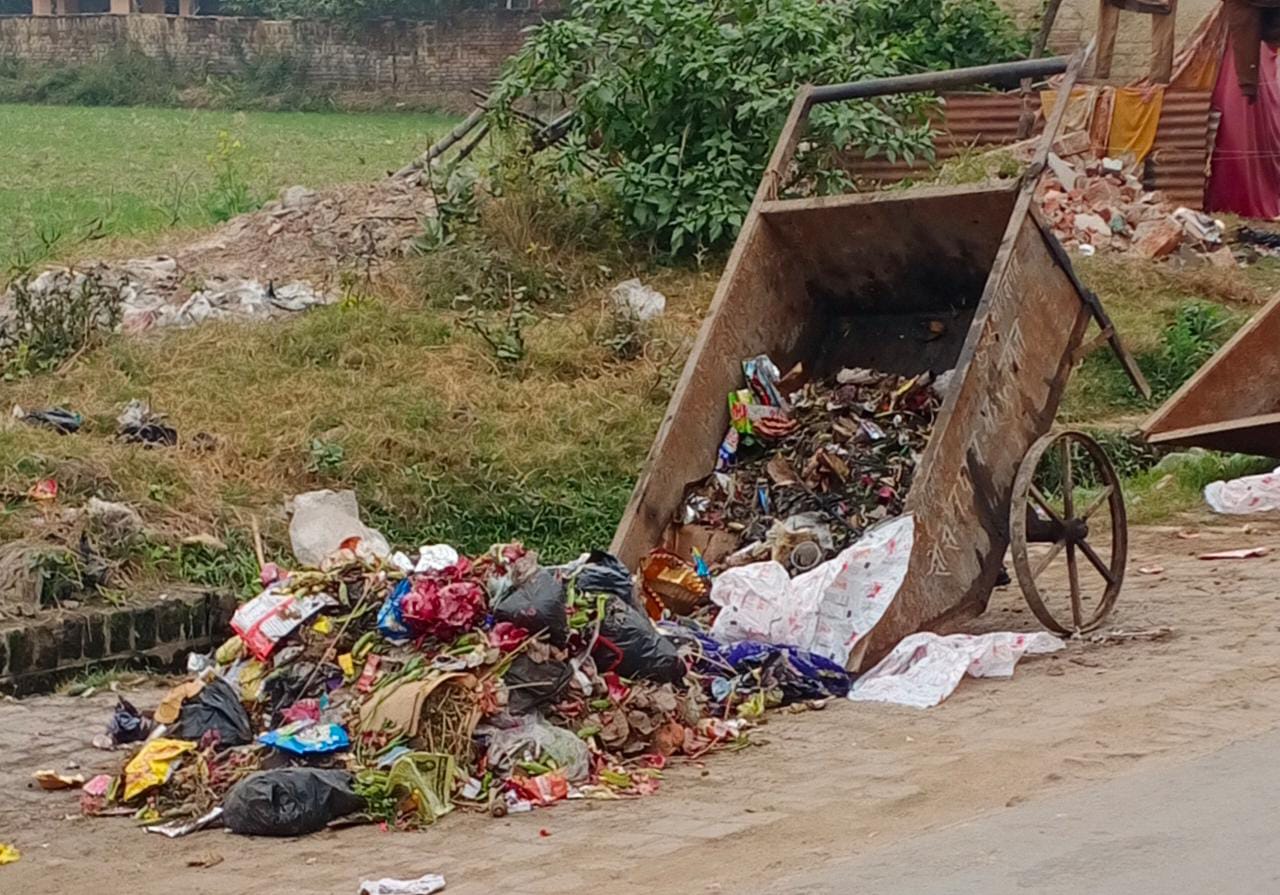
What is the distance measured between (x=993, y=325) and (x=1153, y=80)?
36.3 feet

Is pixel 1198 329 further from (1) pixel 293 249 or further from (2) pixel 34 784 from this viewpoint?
(2) pixel 34 784

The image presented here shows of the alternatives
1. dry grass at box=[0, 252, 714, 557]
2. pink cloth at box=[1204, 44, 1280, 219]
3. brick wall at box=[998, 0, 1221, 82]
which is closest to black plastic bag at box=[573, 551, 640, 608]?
dry grass at box=[0, 252, 714, 557]

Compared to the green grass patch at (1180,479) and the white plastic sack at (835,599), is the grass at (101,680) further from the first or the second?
the green grass patch at (1180,479)

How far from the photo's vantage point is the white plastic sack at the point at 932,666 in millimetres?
6211

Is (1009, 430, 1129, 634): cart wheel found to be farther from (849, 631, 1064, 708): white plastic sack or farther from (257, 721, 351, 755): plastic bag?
(257, 721, 351, 755): plastic bag

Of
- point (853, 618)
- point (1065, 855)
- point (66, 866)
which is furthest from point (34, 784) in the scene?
point (1065, 855)

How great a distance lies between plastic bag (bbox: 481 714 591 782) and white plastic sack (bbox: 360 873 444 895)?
0.86 meters

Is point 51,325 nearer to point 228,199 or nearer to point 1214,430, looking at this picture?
point 1214,430

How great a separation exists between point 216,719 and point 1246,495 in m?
6.03

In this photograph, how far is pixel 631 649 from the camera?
5895 millimetres

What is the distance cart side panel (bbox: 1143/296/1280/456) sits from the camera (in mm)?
8812

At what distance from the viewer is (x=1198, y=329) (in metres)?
12.3

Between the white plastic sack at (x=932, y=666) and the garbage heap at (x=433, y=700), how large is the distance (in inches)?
5.4

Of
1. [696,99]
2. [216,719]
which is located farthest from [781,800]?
[696,99]
